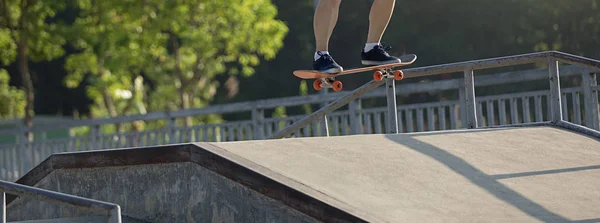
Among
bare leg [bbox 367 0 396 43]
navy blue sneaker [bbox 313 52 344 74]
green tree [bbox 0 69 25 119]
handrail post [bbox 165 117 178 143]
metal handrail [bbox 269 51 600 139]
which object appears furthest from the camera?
green tree [bbox 0 69 25 119]

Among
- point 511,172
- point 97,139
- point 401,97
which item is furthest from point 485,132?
point 401,97

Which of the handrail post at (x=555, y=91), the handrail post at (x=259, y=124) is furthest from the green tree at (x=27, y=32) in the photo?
the handrail post at (x=555, y=91)

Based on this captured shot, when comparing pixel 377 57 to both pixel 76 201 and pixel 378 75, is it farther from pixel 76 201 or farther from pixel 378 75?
pixel 76 201

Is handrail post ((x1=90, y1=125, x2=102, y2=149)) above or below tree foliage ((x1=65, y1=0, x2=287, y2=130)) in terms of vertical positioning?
below

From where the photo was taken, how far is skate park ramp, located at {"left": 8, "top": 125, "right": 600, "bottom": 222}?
5996 millimetres

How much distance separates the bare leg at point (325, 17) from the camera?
26.3ft

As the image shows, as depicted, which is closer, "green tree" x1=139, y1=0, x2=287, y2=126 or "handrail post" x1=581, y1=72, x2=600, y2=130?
"handrail post" x1=581, y1=72, x2=600, y2=130

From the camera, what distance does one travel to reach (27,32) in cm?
2078

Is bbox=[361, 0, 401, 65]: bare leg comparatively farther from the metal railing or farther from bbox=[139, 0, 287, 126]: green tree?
bbox=[139, 0, 287, 126]: green tree

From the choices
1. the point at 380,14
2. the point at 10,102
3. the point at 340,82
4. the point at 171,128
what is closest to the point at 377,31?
the point at 380,14

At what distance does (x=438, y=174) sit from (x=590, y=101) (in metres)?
3.51

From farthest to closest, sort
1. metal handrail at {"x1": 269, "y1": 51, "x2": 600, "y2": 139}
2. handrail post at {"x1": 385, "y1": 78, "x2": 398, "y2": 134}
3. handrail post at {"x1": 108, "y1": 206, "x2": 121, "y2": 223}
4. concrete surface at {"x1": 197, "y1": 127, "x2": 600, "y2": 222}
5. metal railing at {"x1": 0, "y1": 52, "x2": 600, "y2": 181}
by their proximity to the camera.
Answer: metal railing at {"x1": 0, "y1": 52, "x2": 600, "y2": 181}, handrail post at {"x1": 385, "y1": 78, "x2": 398, "y2": 134}, metal handrail at {"x1": 269, "y1": 51, "x2": 600, "y2": 139}, concrete surface at {"x1": 197, "y1": 127, "x2": 600, "y2": 222}, handrail post at {"x1": 108, "y1": 206, "x2": 121, "y2": 223}

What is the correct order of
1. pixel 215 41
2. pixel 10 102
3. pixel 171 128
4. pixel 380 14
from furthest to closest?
pixel 10 102 → pixel 215 41 → pixel 171 128 → pixel 380 14

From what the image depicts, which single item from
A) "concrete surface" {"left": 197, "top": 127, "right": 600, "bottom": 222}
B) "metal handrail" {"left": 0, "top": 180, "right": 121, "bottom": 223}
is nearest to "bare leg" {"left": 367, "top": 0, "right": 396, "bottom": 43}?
"concrete surface" {"left": 197, "top": 127, "right": 600, "bottom": 222}
